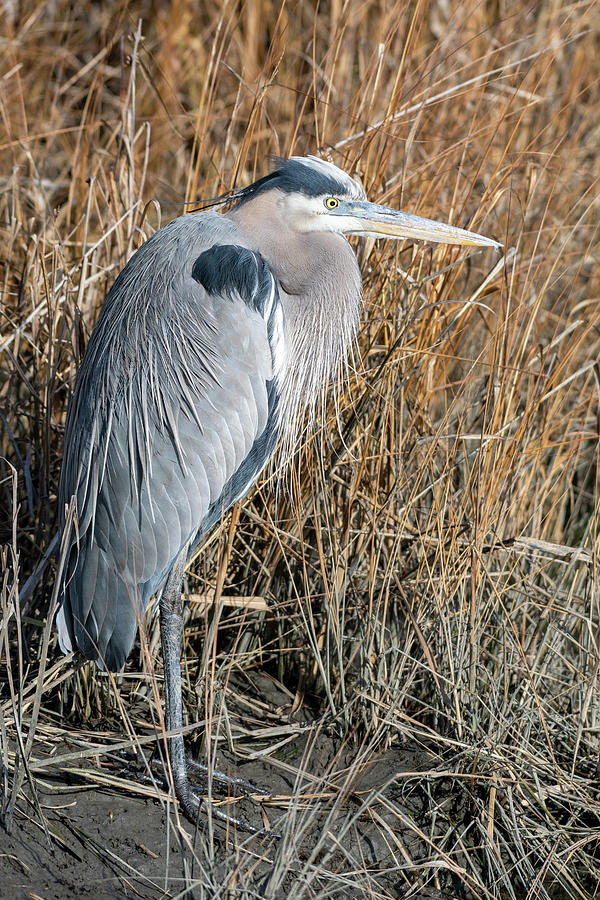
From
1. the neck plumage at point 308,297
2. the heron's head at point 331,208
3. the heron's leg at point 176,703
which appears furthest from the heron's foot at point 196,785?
the heron's head at point 331,208

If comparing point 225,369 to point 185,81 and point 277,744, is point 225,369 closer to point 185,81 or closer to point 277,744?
point 277,744

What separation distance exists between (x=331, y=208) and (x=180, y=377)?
531mm

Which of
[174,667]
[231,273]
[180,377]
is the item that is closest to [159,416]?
[180,377]

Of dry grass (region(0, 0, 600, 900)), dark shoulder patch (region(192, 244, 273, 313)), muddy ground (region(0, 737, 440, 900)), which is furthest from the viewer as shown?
dry grass (region(0, 0, 600, 900))

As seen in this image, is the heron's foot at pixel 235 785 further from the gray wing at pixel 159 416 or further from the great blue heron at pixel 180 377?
the gray wing at pixel 159 416

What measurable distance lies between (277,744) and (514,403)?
1.10 metres

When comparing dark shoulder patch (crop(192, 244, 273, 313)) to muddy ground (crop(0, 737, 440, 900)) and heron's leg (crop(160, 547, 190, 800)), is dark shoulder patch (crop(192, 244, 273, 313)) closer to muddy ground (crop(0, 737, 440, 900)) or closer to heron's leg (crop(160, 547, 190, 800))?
heron's leg (crop(160, 547, 190, 800))

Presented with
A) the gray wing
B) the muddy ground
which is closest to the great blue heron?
the gray wing

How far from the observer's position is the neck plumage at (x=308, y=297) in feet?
7.39

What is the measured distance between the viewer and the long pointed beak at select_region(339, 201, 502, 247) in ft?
7.39

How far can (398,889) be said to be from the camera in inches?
85.4

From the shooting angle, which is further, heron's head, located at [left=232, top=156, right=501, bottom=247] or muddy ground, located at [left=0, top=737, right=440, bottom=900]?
heron's head, located at [left=232, top=156, right=501, bottom=247]

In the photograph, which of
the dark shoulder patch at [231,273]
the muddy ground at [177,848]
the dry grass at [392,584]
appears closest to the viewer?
the muddy ground at [177,848]

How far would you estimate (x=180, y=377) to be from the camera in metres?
2.19
